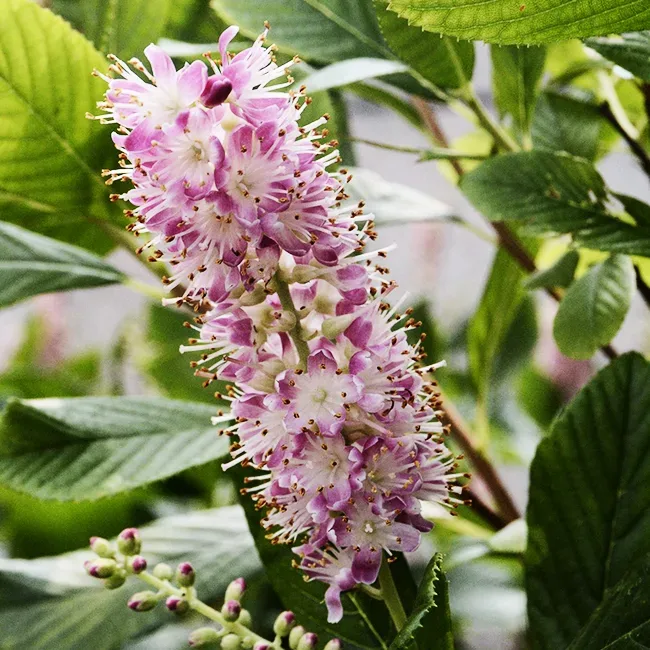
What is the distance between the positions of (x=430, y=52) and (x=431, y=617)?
Result: 320 millimetres

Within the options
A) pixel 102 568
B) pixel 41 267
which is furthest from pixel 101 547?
pixel 41 267

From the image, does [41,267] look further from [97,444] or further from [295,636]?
[295,636]

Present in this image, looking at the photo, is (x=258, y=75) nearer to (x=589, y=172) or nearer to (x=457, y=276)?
(x=589, y=172)

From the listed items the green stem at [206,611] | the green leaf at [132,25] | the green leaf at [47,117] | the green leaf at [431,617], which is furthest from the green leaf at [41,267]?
the green leaf at [431,617]

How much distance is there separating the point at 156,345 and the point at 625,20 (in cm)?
86

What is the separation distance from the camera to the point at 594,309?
18.3 inches

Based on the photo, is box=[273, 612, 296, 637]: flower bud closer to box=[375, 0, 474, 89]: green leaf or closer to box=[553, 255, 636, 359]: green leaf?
box=[553, 255, 636, 359]: green leaf

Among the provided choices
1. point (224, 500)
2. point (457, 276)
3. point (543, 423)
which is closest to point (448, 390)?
point (543, 423)

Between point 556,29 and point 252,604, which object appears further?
point 252,604

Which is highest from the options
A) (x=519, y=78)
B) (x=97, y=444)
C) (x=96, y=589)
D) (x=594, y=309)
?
(x=519, y=78)

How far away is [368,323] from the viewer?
1.22 feet

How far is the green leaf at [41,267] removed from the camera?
599 mm

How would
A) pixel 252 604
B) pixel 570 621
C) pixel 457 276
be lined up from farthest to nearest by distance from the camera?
pixel 457 276 → pixel 252 604 → pixel 570 621

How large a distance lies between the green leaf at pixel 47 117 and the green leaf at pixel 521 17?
27 centimetres
